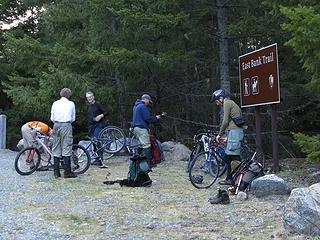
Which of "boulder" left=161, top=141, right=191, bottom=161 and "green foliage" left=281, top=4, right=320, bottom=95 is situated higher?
"green foliage" left=281, top=4, right=320, bottom=95

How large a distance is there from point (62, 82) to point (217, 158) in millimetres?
7408

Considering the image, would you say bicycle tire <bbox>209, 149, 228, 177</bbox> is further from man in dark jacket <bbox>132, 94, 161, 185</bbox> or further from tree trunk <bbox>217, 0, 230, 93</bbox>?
tree trunk <bbox>217, 0, 230, 93</bbox>

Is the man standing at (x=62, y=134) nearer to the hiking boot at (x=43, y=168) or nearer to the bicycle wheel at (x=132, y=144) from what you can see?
the hiking boot at (x=43, y=168)

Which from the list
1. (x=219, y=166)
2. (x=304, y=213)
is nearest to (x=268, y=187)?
(x=219, y=166)

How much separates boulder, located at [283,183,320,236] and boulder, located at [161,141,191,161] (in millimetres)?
8581

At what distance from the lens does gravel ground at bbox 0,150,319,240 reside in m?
6.16

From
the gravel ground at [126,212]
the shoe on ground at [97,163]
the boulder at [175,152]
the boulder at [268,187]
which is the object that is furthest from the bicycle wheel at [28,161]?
the boulder at [268,187]

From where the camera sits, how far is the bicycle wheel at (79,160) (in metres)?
11.5

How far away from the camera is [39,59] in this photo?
18.6 metres

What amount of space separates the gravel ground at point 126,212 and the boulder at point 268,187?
187 millimetres

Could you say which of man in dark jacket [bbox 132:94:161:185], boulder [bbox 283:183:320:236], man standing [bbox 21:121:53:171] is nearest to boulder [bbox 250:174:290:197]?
boulder [bbox 283:183:320:236]

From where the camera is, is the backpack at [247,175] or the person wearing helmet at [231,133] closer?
the backpack at [247,175]

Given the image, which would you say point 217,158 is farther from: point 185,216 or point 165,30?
point 165,30

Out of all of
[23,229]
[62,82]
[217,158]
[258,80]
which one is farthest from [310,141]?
[62,82]
